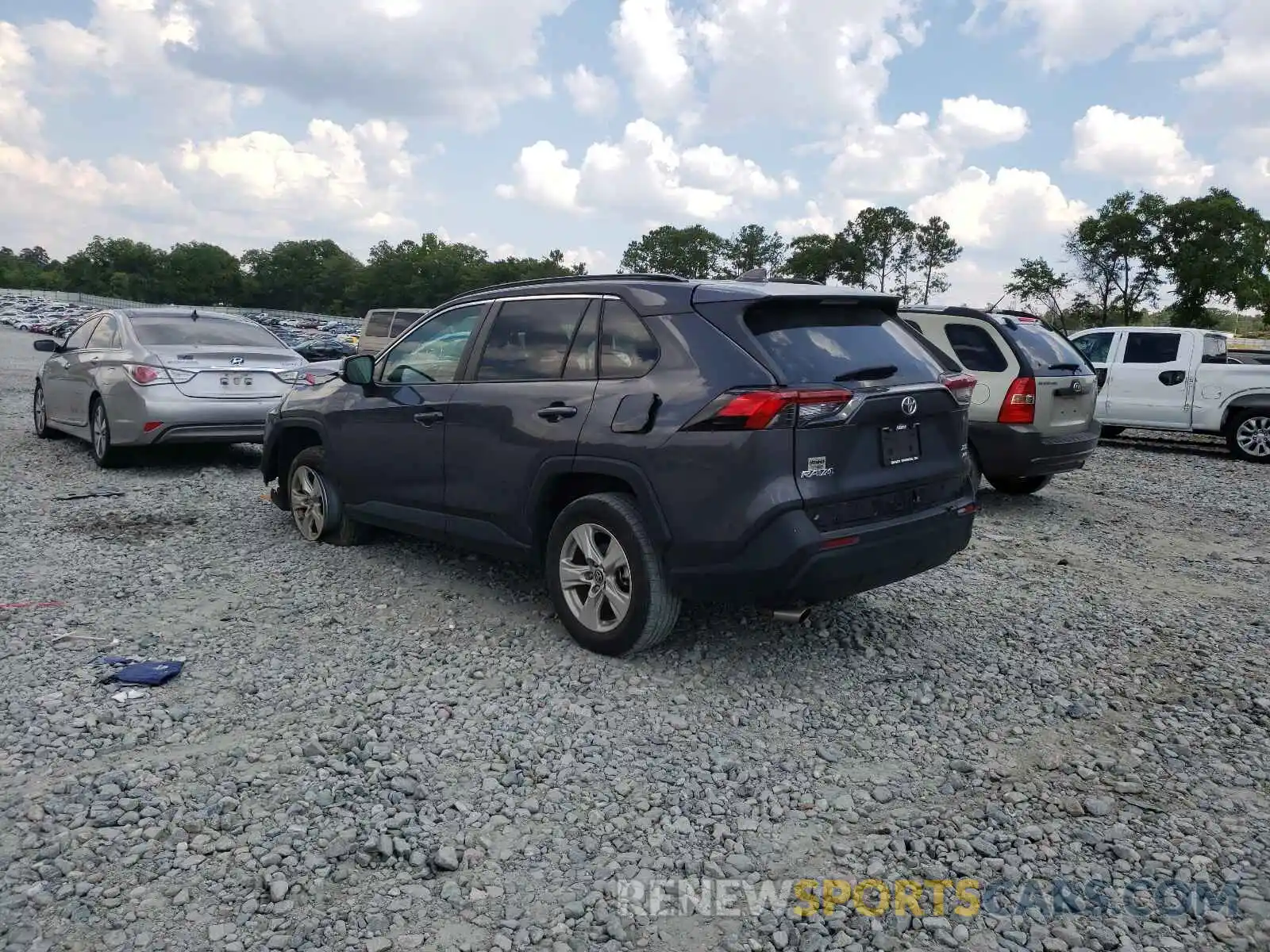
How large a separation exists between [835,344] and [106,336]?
836 centimetres

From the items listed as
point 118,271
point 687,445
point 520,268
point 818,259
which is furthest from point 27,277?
point 687,445

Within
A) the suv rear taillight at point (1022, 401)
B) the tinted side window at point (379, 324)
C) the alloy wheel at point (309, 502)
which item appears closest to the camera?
the alloy wheel at point (309, 502)

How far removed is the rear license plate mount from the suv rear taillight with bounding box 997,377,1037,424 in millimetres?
4137

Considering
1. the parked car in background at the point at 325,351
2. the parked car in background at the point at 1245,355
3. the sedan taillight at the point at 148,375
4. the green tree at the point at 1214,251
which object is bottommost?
the parked car in background at the point at 325,351

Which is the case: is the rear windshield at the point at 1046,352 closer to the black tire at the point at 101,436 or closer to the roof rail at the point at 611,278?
the roof rail at the point at 611,278

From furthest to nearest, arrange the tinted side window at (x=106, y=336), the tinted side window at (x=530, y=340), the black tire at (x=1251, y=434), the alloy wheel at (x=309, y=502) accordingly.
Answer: the black tire at (x=1251, y=434) → the tinted side window at (x=106, y=336) → the alloy wheel at (x=309, y=502) → the tinted side window at (x=530, y=340)

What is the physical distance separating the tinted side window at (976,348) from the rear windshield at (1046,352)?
0.61 feet

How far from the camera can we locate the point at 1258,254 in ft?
127

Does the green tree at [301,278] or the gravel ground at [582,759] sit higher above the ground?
the green tree at [301,278]

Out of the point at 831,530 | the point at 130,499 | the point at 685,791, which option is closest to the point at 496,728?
the point at 685,791

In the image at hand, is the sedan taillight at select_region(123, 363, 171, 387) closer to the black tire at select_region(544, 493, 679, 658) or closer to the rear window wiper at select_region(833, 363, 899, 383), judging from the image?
the black tire at select_region(544, 493, 679, 658)

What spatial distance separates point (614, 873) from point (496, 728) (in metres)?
1.08

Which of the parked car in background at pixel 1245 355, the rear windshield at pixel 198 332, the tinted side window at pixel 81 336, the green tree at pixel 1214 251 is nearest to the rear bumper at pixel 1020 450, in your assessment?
the parked car in background at pixel 1245 355

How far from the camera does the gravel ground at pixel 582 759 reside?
107 inches
